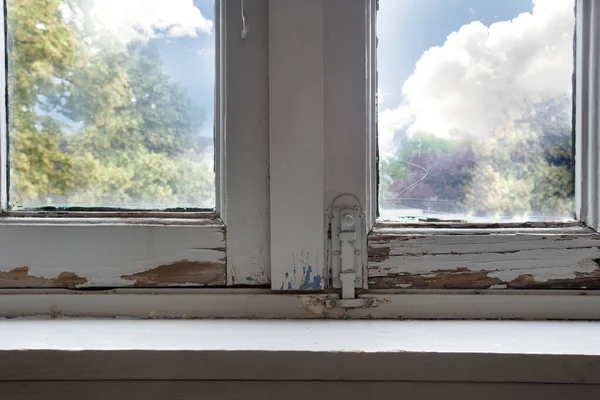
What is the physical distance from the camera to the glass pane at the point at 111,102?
61cm

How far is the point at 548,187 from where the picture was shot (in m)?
0.62

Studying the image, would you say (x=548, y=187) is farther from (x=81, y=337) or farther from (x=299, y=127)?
(x=81, y=337)

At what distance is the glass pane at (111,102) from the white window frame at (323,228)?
46 mm

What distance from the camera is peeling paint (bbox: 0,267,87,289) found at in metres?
0.59

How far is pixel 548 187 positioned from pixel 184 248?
1.74 feet

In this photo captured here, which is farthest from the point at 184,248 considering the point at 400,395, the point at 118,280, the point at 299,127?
the point at 400,395

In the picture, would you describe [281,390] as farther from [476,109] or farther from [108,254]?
[476,109]

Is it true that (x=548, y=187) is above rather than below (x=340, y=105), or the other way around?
below

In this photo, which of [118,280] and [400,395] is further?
[118,280]

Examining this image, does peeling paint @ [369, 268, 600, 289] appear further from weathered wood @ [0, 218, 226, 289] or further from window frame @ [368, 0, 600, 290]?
weathered wood @ [0, 218, 226, 289]

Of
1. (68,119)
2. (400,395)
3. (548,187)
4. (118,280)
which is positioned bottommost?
(400,395)

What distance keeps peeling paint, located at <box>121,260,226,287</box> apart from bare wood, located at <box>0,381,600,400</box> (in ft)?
0.48

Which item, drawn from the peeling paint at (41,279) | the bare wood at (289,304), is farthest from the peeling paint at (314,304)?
the peeling paint at (41,279)

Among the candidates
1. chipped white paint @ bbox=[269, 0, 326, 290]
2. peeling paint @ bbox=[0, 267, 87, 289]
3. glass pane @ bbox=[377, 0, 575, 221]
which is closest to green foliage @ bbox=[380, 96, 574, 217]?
glass pane @ bbox=[377, 0, 575, 221]
